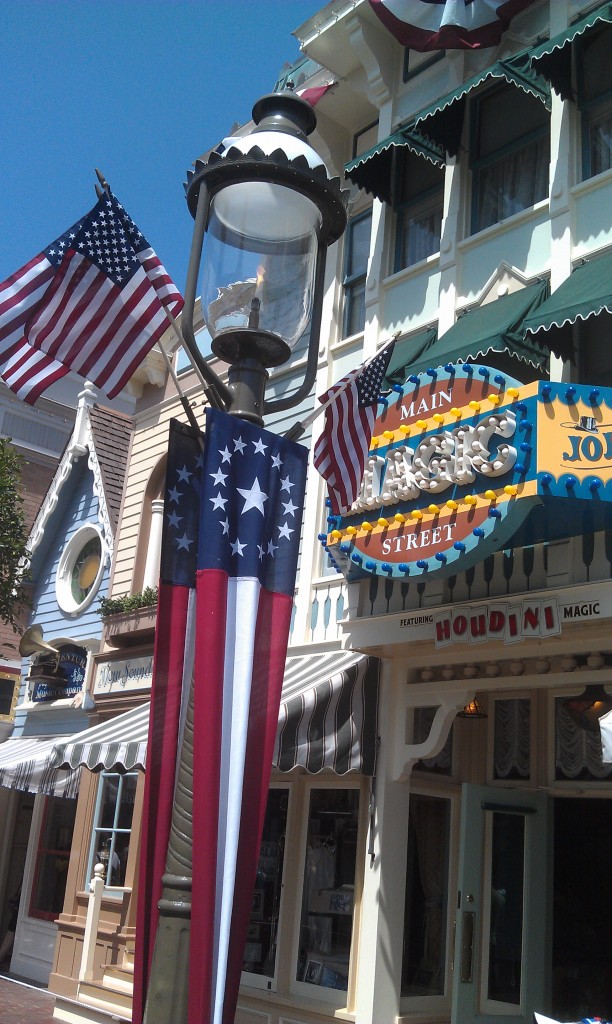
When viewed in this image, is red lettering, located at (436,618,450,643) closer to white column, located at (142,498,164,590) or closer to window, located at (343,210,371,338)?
window, located at (343,210,371,338)

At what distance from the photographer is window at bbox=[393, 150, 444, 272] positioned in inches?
455

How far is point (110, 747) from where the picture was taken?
33.9ft

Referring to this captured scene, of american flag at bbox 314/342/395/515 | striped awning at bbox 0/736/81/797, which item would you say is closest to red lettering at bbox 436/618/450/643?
american flag at bbox 314/342/395/515

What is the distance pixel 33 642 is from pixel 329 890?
27.7 feet

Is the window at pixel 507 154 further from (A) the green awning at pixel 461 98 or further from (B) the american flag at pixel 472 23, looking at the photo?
(B) the american flag at pixel 472 23

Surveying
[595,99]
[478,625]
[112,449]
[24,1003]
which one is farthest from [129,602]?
[595,99]

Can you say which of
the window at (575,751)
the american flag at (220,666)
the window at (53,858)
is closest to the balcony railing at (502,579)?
the window at (575,751)

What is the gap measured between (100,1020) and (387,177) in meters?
10.5

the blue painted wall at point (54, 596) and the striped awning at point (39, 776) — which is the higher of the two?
the blue painted wall at point (54, 596)

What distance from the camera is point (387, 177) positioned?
11953 millimetres

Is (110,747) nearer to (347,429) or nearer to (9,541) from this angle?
(347,429)

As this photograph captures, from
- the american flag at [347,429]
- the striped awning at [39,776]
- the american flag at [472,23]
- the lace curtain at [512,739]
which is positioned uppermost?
the american flag at [472,23]

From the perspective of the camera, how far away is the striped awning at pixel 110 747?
9945 millimetres

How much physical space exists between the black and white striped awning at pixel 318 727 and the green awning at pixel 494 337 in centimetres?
308
